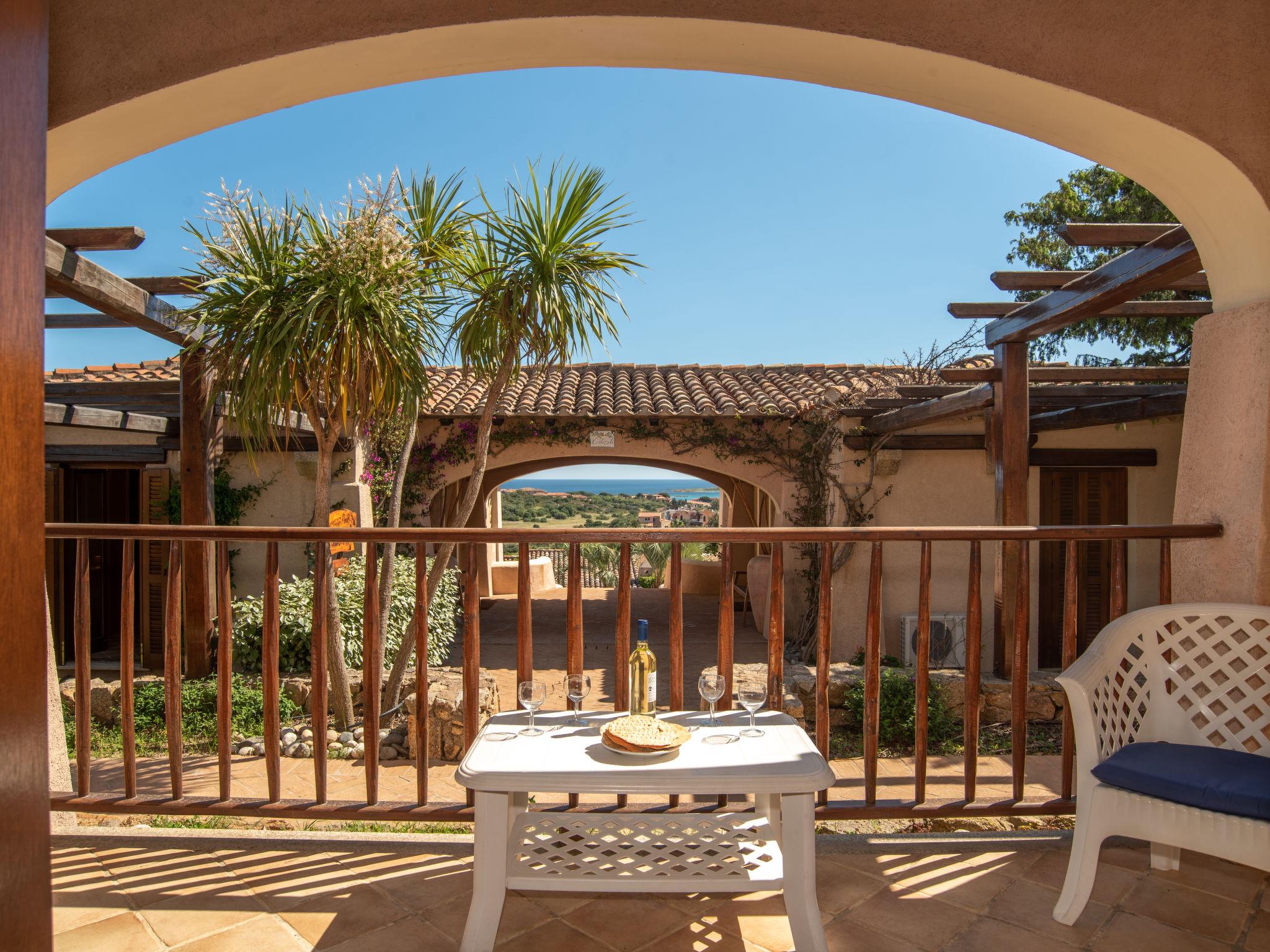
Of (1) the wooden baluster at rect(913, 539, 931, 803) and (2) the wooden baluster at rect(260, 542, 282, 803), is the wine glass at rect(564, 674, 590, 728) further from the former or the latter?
(1) the wooden baluster at rect(913, 539, 931, 803)

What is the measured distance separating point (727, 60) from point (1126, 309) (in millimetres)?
3469

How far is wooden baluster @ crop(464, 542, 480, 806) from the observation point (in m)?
2.12

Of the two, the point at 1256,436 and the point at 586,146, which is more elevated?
the point at 586,146

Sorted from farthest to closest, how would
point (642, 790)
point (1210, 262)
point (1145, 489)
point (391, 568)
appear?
point (1145, 489)
point (391, 568)
point (1210, 262)
point (642, 790)


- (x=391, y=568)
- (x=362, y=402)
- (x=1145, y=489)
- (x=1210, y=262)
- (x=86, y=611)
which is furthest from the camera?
(x=1145, y=489)

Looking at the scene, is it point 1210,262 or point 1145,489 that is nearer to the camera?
point 1210,262

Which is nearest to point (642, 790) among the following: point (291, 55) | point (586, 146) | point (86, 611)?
point (86, 611)

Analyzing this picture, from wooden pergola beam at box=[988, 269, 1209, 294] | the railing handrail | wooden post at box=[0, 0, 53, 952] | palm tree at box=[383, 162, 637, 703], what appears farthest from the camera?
palm tree at box=[383, 162, 637, 703]

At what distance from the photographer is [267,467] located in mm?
7797

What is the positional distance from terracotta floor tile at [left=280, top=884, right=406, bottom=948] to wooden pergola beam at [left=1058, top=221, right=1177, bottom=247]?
A: 135 inches

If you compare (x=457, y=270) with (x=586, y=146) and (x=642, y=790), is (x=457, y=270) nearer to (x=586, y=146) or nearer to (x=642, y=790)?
(x=586, y=146)

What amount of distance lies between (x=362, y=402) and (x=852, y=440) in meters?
4.97

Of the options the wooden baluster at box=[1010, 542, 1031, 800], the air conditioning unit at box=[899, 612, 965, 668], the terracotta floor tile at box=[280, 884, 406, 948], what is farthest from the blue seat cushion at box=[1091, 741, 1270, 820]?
the air conditioning unit at box=[899, 612, 965, 668]

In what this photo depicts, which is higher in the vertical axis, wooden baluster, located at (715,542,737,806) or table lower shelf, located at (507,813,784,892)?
wooden baluster, located at (715,542,737,806)
